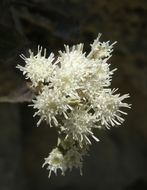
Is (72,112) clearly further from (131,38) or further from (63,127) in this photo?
(131,38)

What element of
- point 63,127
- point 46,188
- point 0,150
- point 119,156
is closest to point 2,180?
point 0,150

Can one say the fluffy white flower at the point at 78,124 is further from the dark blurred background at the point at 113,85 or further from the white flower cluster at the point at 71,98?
the dark blurred background at the point at 113,85

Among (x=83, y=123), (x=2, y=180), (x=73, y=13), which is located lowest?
(x=83, y=123)

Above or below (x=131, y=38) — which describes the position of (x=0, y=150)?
below

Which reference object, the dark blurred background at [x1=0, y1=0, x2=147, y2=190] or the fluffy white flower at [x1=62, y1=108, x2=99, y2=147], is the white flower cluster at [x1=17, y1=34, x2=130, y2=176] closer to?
the fluffy white flower at [x1=62, y1=108, x2=99, y2=147]

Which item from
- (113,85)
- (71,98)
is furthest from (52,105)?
(113,85)

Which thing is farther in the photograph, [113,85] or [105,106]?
[113,85]

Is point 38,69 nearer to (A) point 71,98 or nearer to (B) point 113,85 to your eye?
(A) point 71,98

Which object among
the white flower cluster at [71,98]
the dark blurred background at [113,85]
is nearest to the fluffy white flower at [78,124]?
the white flower cluster at [71,98]
